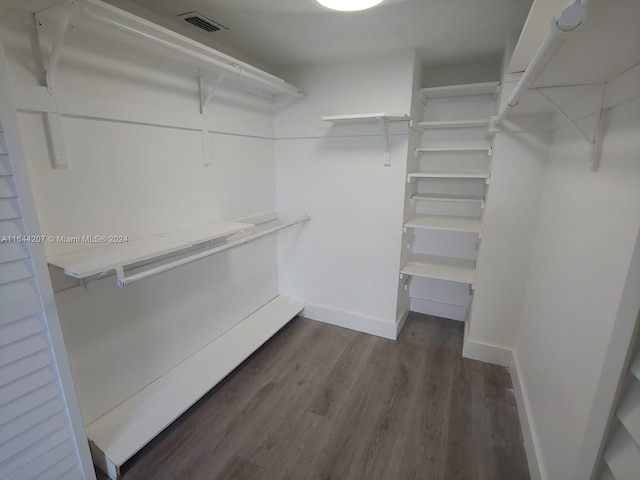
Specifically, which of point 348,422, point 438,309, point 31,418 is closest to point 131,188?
point 31,418

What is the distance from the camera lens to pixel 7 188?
1.09 metres

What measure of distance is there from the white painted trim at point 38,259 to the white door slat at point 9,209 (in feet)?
0.05

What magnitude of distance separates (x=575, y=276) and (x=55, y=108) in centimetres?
241

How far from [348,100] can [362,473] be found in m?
2.53

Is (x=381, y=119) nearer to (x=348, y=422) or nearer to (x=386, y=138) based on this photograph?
(x=386, y=138)

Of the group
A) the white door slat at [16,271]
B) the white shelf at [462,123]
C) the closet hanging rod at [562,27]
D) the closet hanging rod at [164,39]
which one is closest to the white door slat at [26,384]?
the white door slat at [16,271]

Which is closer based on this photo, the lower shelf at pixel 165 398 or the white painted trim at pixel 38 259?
the white painted trim at pixel 38 259

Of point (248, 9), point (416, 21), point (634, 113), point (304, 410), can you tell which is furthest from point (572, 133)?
point (304, 410)

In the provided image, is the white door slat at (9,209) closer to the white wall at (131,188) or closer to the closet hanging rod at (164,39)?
the white wall at (131,188)

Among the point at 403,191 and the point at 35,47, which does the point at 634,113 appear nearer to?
the point at 403,191

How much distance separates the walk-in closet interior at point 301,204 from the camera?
1120 mm

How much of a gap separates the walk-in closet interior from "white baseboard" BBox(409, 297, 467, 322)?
2 centimetres

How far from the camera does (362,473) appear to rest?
162 centimetres

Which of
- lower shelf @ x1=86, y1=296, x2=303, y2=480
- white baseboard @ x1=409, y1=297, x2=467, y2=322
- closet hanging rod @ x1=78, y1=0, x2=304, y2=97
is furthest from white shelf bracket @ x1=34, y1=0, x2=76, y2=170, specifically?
white baseboard @ x1=409, y1=297, x2=467, y2=322
